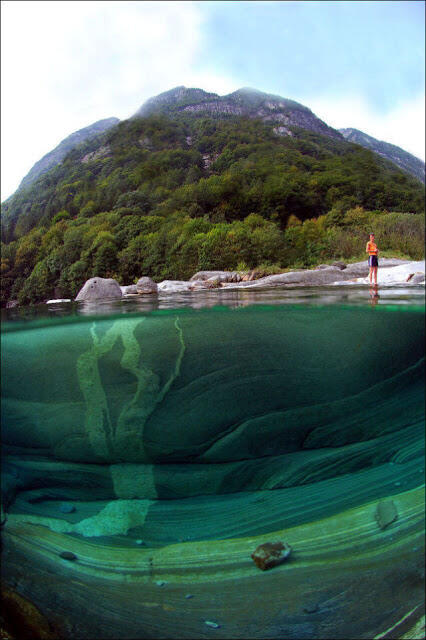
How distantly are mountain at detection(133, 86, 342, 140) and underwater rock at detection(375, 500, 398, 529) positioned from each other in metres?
2.67

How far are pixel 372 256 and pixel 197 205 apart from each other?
4.70ft

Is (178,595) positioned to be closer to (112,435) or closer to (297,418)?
(112,435)

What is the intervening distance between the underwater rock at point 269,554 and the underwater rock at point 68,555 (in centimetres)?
97

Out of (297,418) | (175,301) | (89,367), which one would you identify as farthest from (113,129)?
(297,418)

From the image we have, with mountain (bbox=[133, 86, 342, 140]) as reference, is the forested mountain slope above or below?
below

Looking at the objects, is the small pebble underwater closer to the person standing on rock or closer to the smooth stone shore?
the smooth stone shore

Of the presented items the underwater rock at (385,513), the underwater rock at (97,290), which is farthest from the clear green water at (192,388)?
the underwater rock at (385,513)

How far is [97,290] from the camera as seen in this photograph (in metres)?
2.70

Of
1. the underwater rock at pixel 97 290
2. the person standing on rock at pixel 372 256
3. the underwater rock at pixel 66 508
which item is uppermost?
the person standing on rock at pixel 372 256

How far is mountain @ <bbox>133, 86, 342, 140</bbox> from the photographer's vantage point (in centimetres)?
297

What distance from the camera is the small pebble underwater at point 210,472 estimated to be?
1.92m

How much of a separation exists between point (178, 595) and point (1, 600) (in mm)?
1010

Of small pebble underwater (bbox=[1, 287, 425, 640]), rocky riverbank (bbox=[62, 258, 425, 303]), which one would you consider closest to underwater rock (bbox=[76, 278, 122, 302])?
rocky riverbank (bbox=[62, 258, 425, 303])

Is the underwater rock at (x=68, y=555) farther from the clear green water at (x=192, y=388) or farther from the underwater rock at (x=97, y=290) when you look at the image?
the underwater rock at (x=97, y=290)
